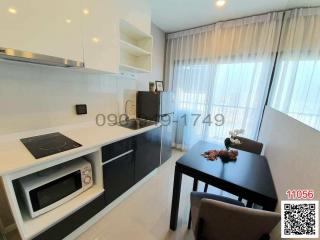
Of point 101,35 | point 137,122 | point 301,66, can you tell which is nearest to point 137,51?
point 101,35

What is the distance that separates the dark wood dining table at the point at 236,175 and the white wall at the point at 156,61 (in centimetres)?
178

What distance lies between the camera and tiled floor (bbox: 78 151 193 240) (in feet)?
4.73

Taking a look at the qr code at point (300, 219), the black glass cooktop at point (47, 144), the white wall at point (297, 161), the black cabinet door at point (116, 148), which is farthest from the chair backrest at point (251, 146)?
the black glass cooktop at point (47, 144)

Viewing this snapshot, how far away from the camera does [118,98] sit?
233cm

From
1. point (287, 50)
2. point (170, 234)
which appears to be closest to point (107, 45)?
point (170, 234)

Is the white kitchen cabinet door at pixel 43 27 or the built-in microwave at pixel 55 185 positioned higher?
the white kitchen cabinet door at pixel 43 27

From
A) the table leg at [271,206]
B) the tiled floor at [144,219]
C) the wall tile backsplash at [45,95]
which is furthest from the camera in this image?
the tiled floor at [144,219]

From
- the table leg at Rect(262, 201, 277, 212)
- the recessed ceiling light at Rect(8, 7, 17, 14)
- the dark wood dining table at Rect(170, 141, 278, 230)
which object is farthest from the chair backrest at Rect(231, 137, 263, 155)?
the recessed ceiling light at Rect(8, 7, 17, 14)

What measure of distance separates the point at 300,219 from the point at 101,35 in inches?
80.0

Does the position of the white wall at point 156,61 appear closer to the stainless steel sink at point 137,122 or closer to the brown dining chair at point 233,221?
the stainless steel sink at point 137,122

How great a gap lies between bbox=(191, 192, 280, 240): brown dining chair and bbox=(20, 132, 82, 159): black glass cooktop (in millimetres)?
1147

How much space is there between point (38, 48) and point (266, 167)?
6.92 feet

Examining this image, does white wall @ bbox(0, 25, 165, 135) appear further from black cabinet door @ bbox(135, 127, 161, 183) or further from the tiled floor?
the tiled floor

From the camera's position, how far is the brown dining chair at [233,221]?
730 mm
